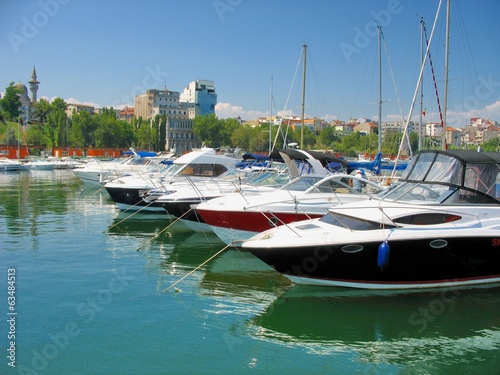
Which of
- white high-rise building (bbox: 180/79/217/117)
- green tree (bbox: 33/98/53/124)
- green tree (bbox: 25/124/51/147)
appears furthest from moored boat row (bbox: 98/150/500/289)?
white high-rise building (bbox: 180/79/217/117)

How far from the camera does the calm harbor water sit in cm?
723

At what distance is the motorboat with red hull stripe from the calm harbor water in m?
0.56

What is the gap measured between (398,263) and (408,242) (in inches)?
19.0

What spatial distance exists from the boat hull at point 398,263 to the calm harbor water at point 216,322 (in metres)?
0.44

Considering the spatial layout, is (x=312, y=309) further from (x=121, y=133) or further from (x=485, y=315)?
(x=121, y=133)

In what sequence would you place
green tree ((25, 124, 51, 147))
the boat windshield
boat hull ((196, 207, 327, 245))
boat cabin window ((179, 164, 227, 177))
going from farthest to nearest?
green tree ((25, 124, 51, 147)) → boat cabin window ((179, 164, 227, 177)) → boat hull ((196, 207, 327, 245)) → the boat windshield

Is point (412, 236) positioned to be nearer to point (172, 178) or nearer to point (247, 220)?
point (247, 220)

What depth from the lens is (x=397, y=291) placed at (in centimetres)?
962

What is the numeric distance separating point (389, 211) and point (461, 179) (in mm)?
1779

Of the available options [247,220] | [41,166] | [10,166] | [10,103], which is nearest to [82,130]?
[10,103]

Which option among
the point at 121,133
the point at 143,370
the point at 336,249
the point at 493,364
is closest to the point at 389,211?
the point at 336,249

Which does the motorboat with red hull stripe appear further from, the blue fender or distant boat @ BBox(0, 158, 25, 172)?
distant boat @ BBox(0, 158, 25, 172)

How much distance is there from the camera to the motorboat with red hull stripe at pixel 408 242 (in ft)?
→ 29.8

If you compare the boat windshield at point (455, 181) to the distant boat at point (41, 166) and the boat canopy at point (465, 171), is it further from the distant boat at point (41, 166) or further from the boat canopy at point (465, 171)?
the distant boat at point (41, 166)
